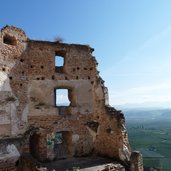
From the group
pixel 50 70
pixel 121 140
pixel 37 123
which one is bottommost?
pixel 121 140

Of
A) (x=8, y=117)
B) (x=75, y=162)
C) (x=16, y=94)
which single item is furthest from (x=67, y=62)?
(x=75, y=162)

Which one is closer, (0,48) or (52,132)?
(0,48)

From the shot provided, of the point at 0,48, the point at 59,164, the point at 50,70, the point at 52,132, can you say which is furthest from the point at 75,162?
the point at 0,48

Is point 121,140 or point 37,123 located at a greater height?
point 37,123

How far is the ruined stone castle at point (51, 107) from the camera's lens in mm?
12992

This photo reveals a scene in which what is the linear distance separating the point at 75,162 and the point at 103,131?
2.41 m

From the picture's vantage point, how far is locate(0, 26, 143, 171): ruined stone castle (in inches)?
512

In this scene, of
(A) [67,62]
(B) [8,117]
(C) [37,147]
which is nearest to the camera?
(B) [8,117]

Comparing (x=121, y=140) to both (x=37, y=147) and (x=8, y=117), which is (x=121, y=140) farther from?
(x=8, y=117)

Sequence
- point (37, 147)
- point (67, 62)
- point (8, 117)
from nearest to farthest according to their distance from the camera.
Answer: point (8, 117)
point (37, 147)
point (67, 62)

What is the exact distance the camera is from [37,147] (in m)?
13.8

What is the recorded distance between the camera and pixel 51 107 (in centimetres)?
1422

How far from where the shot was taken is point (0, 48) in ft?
42.4

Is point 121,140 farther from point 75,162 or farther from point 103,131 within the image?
point 75,162
